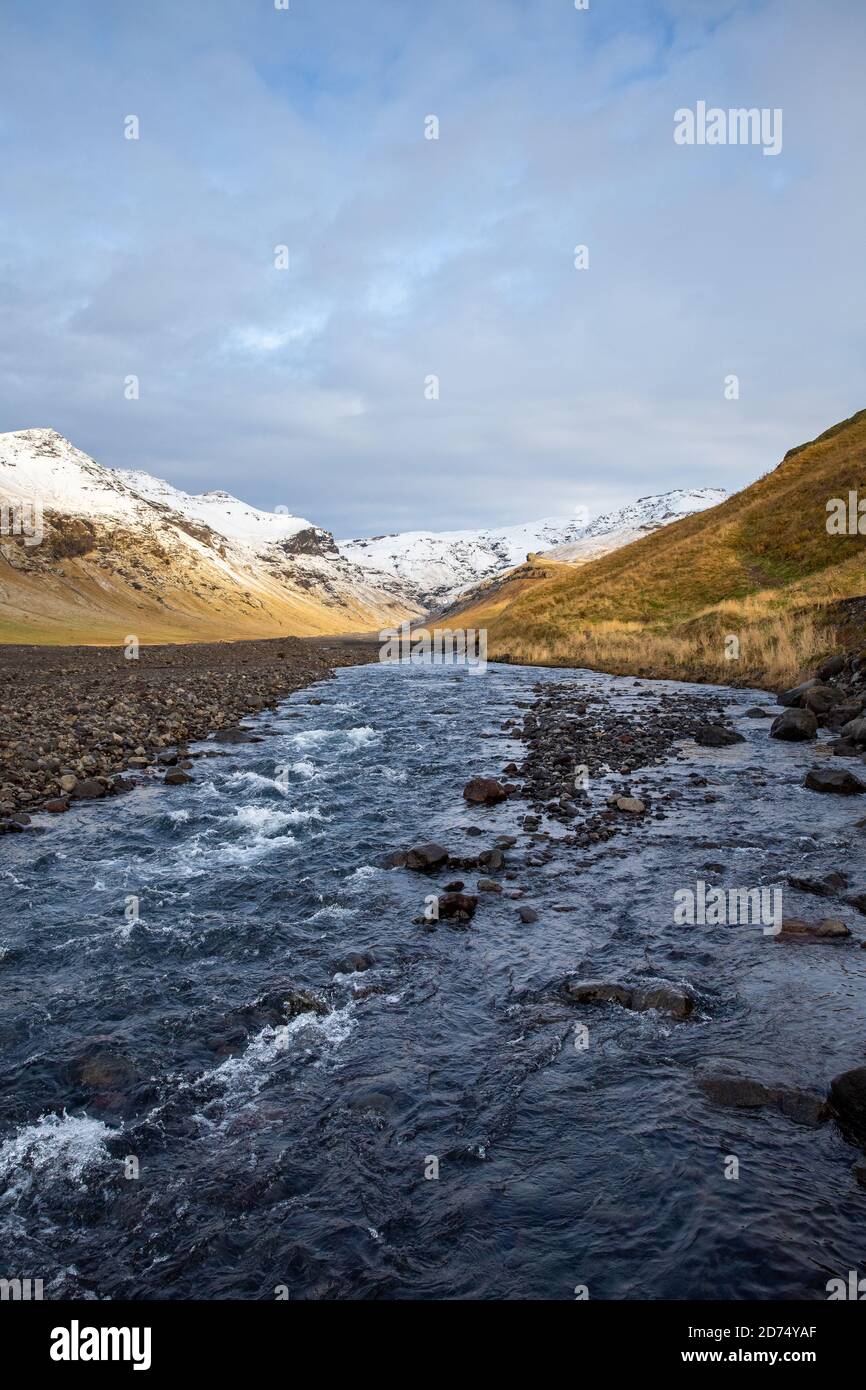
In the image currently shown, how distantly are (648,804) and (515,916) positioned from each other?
6.61m

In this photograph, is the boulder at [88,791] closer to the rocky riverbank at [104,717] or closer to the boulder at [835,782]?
the rocky riverbank at [104,717]

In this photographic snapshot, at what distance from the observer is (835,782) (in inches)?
633

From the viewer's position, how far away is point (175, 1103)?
691cm

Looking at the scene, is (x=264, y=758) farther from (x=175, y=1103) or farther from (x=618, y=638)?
(x=618, y=638)

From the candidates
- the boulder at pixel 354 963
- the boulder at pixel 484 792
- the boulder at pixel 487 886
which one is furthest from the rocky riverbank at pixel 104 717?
the boulder at pixel 487 886

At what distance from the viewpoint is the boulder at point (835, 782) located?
52.4 ft

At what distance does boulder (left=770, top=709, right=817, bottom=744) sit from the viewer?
71.5 feet

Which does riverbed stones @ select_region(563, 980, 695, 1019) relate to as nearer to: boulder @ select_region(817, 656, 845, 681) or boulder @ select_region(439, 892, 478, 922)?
boulder @ select_region(439, 892, 478, 922)

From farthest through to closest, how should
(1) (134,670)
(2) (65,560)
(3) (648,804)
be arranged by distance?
(2) (65,560) < (1) (134,670) < (3) (648,804)

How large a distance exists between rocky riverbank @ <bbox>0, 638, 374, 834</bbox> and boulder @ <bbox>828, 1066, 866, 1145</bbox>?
14963mm

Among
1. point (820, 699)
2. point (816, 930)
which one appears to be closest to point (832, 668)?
point (820, 699)

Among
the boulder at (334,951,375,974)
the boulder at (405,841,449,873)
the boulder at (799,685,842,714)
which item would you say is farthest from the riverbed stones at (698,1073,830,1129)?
the boulder at (799,685,842,714)

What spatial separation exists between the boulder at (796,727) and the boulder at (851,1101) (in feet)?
56.3
